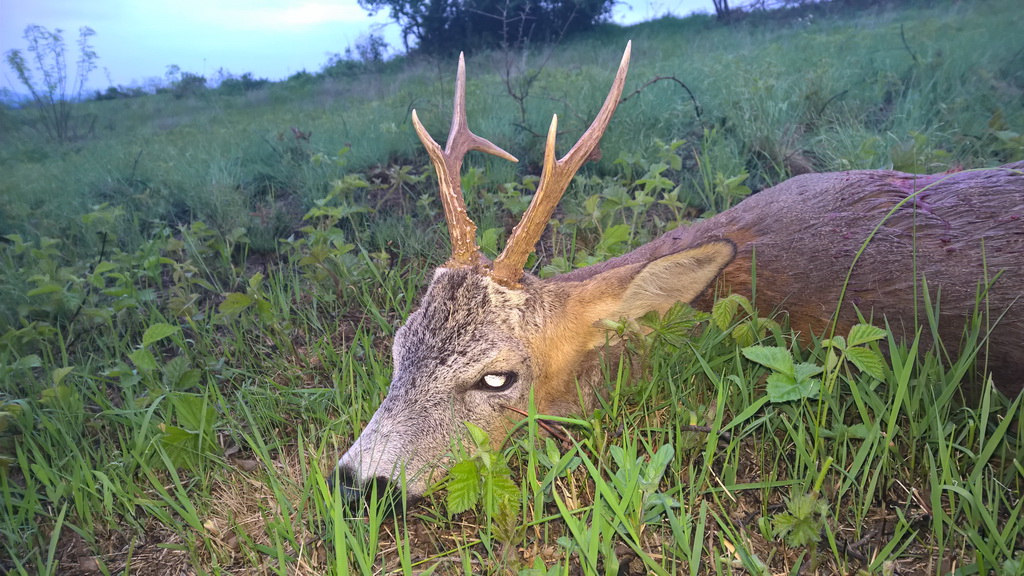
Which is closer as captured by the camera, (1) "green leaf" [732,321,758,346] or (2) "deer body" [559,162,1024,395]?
(2) "deer body" [559,162,1024,395]

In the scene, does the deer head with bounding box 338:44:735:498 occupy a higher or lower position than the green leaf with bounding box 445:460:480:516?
higher

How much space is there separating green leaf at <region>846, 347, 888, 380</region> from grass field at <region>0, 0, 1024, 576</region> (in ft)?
0.05

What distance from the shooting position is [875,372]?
1715 mm

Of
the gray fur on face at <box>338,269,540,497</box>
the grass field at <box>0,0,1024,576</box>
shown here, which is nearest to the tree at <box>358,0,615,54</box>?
the grass field at <box>0,0,1024,576</box>

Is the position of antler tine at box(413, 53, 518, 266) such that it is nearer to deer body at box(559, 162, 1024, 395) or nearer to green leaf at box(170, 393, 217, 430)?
deer body at box(559, 162, 1024, 395)

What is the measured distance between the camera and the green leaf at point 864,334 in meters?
1.70

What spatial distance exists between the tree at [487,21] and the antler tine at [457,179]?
3.99 metres

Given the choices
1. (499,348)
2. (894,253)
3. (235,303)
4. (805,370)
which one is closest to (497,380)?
(499,348)

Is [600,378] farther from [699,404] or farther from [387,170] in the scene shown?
[387,170]

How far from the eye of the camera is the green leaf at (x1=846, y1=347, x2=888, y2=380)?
172 cm

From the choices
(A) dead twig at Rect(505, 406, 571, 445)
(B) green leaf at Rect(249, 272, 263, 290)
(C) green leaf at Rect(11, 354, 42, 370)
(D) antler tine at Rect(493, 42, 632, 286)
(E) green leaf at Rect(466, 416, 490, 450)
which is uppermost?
(D) antler tine at Rect(493, 42, 632, 286)

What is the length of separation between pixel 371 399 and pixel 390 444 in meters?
0.62

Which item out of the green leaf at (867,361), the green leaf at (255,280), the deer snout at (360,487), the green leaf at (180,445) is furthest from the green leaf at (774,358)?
the green leaf at (255,280)

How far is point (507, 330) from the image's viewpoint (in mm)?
2105
